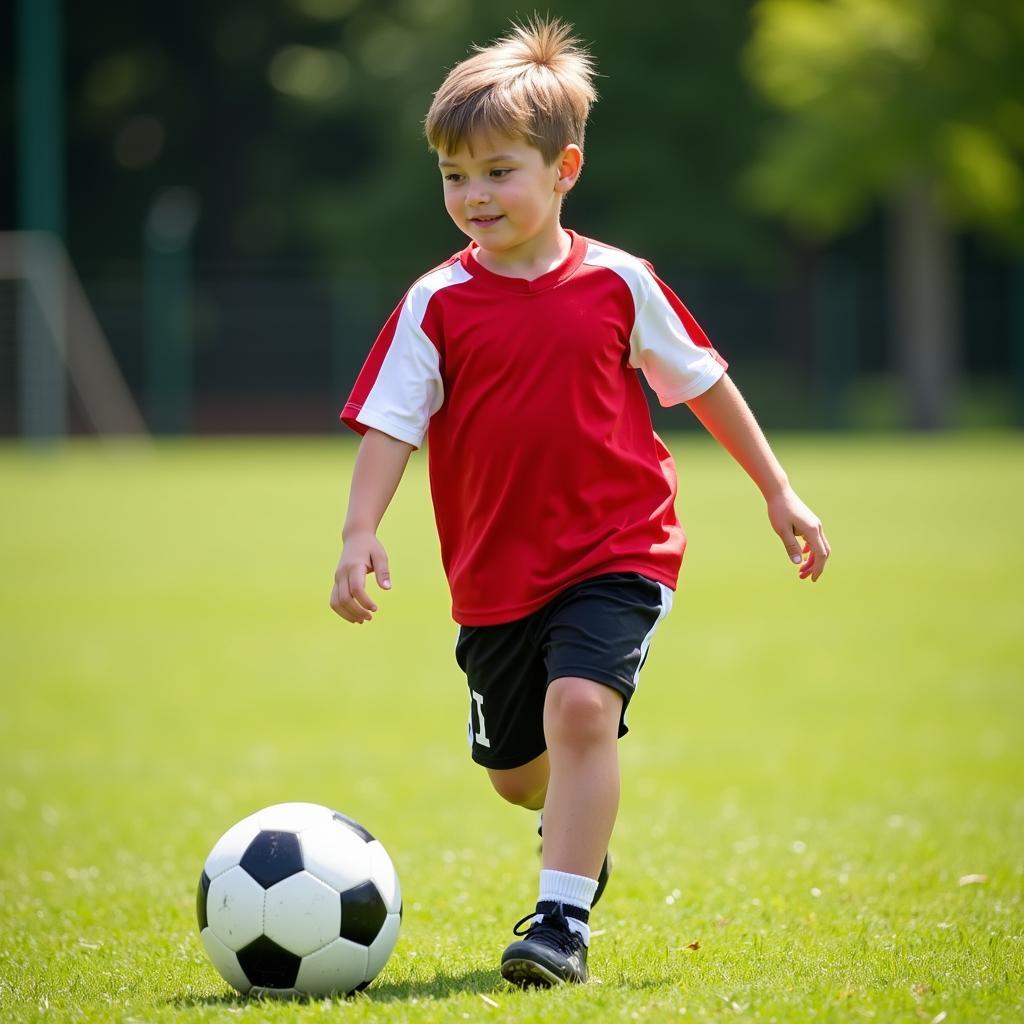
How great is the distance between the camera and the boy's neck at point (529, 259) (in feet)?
12.5

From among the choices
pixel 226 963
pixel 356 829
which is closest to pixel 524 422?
pixel 356 829

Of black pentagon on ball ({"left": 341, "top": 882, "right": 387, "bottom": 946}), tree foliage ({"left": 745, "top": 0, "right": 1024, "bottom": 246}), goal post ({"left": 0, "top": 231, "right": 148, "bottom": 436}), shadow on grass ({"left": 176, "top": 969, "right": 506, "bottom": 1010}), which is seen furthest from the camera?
tree foliage ({"left": 745, "top": 0, "right": 1024, "bottom": 246})

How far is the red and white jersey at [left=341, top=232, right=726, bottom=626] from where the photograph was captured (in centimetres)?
369

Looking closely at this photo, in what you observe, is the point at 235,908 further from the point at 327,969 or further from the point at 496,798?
the point at 496,798

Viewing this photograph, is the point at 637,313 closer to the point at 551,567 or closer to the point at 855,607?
the point at 551,567

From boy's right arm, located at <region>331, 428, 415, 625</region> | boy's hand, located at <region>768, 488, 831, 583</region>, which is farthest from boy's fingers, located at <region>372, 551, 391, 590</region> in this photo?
boy's hand, located at <region>768, 488, 831, 583</region>

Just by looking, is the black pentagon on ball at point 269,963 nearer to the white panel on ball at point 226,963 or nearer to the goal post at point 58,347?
the white panel on ball at point 226,963

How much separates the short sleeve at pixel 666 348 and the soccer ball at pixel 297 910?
1.33 metres

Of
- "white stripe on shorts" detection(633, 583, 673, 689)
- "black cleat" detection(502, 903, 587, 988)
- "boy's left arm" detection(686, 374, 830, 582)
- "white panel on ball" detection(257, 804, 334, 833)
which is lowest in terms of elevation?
"black cleat" detection(502, 903, 587, 988)

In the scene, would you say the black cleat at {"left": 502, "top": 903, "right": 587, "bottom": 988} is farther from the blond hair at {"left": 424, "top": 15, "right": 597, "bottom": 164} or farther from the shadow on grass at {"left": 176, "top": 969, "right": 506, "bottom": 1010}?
the blond hair at {"left": 424, "top": 15, "right": 597, "bottom": 164}

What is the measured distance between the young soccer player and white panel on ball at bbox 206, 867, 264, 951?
2.00ft

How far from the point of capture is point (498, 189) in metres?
3.68

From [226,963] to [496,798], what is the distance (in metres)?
3.51

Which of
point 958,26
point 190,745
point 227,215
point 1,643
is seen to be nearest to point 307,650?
point 1,643
